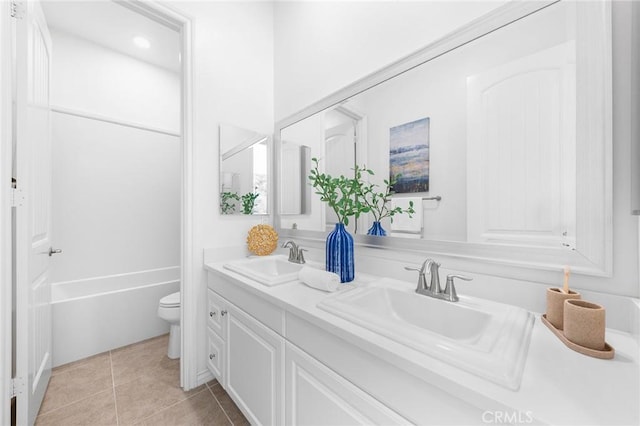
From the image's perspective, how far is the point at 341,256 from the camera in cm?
121

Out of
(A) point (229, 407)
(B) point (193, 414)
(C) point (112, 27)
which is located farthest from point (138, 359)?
(C) point (112, 27)

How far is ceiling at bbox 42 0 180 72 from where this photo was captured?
6.61ft

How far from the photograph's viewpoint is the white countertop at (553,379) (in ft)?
1.41

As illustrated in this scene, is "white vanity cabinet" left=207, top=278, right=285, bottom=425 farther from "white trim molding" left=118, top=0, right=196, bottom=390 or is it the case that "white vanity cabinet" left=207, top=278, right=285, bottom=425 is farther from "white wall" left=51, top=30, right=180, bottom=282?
"white wall" left=51, top=30, right=180, bottom=282

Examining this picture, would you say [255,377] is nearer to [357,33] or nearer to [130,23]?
[357,33]

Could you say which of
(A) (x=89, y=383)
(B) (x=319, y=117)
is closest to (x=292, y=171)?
(B) (x=319, y=117)

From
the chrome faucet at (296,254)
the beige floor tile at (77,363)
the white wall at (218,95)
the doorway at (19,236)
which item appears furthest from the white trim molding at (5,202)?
the chrome faucet at (296,254)

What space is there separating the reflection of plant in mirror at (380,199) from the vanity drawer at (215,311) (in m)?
0.98

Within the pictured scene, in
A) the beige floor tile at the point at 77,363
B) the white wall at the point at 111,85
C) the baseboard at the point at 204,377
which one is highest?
the white wall at the point at 111,85

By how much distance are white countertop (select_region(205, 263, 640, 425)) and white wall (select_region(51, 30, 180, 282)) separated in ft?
8.81

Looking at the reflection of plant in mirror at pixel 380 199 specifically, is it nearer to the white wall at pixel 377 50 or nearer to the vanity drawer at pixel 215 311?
the white wall at pixel 377 50

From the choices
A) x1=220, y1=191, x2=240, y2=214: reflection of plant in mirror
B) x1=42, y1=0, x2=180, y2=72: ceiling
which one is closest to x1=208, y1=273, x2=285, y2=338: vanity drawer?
x1=220, y1=191, x2=240, y2=214: reflection of plant in mirror

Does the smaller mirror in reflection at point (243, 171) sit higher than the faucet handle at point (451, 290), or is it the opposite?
the smaller mirror in reflection at point (243, 171)

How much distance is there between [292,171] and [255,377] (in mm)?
1263
